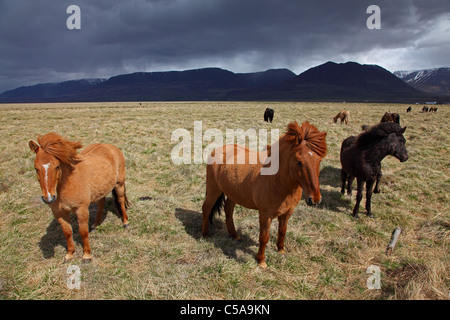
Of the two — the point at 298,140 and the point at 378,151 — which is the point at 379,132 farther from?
the point at 298,140

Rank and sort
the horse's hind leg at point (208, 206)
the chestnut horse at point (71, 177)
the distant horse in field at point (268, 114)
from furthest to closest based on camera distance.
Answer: the distant horse in field at point (268, 114), the horse's hind leg at point (208, 206), the chestnut horse at point (71, 177)

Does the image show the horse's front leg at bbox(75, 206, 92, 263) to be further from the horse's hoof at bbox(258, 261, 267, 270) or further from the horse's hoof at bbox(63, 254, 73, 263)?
the horse's hoof at bbox(258, 261, 267, 270)

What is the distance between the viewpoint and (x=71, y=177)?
394 cm

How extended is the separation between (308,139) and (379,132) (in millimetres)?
3902

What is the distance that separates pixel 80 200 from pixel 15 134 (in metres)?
15.8

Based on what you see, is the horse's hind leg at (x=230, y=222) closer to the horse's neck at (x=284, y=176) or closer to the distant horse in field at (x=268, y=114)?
the horse's neck at (x=284, y=176)

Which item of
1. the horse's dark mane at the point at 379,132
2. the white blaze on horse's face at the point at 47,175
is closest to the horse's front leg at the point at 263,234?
the white blaze on horse's face at the point at 47,175

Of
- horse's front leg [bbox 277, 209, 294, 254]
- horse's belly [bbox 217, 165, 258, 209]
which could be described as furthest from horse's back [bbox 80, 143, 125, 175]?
horse's front leg [bbox 277, 209, 294, 254]

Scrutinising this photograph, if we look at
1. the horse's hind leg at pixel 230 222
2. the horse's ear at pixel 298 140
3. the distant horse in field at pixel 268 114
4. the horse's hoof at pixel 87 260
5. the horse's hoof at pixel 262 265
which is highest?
the distant horse in field at pixel 268 114

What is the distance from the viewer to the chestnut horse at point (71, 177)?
3.43 meters

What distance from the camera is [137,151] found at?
11.3 m

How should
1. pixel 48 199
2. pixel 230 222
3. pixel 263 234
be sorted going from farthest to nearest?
pixel 230 222 < pixel 263 234 < pixel 48 199

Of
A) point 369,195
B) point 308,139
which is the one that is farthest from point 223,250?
point 369,195

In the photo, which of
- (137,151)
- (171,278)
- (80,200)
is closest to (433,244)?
(171,278)
